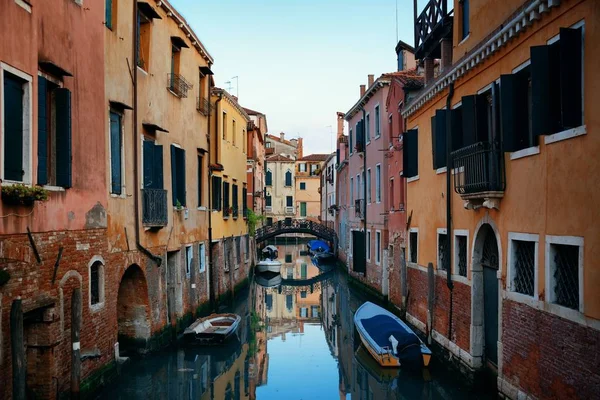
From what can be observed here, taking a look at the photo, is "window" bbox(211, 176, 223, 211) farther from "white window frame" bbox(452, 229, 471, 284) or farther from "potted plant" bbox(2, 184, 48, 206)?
"potted plant" bbox(2, 184, 48, 206)

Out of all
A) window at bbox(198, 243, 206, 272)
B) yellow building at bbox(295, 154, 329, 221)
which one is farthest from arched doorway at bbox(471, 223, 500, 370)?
yellow building at bbox(295, 154, 329, 221)

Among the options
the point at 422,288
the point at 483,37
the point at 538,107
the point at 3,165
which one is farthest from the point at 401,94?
the point at 3,165

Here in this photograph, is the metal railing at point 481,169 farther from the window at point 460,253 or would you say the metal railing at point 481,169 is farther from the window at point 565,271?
the window at point 565,271

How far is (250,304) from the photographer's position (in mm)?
21828

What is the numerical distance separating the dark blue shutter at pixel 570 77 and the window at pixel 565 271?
4.58 ft

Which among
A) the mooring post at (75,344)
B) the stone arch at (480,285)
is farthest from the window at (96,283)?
the stone arch at (480,285)

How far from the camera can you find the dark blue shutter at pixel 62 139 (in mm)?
8094

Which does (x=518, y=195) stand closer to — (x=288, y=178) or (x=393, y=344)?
(x=393, y=344)

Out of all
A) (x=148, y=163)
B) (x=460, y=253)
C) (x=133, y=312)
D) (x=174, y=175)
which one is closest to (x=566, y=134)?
(x=460, y=253)

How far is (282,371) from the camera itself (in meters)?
12.9

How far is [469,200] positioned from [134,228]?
6.21 meters

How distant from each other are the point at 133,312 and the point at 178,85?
5481 mm

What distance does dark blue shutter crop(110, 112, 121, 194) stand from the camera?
10.4m

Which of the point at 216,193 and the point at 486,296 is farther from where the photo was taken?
the point at 216,193
